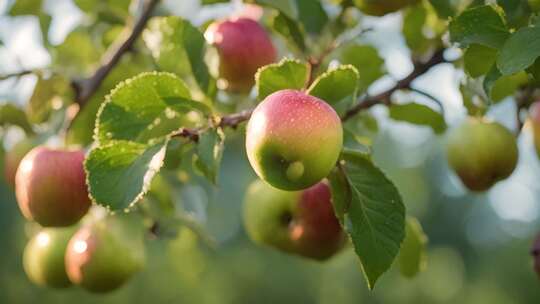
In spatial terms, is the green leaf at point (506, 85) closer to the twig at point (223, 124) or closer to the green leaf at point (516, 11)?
the green leaf at point (516, 11)

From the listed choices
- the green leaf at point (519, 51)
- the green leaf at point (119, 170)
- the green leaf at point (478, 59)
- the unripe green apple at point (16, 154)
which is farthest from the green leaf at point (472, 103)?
the unripe green apple at point (16, 154)

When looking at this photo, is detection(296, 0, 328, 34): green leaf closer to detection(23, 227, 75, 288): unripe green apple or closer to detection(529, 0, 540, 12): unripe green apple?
detection(529, 0, 540, 12): unripe green apple

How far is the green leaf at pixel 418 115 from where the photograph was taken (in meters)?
1.46

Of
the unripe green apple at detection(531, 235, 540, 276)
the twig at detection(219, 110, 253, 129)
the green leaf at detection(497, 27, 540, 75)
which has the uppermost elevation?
the green leaf at detection(497, 27, 540, 75)

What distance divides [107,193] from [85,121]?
58cm

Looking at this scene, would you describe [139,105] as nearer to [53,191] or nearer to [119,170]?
[119,170]

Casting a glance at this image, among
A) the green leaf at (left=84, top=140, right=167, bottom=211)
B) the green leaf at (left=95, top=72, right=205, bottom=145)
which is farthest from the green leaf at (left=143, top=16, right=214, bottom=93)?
the green leaf at (left=84, top=140, right=167, bottom=211)

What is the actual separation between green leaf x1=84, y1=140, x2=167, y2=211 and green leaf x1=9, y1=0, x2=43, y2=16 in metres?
0.77

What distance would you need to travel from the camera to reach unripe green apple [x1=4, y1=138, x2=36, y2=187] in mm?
1660

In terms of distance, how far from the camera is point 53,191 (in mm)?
1312

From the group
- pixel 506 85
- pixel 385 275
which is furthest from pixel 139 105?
→ pixel 385 275

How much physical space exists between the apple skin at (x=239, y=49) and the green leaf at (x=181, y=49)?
121mm

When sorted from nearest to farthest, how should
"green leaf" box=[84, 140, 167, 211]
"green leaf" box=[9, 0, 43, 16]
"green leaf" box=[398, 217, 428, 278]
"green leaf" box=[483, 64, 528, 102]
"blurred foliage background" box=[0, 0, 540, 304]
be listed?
"green leaf" box=[84, 140, 167, 211] < "green leaf" box=[483, 64, 528, 102] < "green leaf" box=[398, 217, 428, 278] < "green leaf" box=[9, 0, 43, 16] < "blurred foliage background" box=[0, 0, 540, 304]

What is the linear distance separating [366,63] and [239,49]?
226mm
